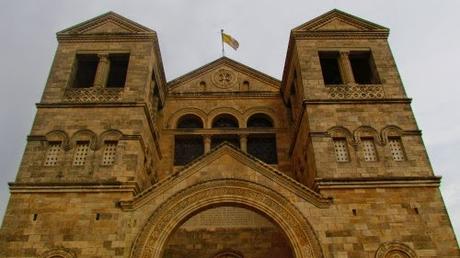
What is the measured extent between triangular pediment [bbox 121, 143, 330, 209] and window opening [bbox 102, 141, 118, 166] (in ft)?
6.76

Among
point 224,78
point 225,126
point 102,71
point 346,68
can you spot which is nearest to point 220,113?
point 225,126

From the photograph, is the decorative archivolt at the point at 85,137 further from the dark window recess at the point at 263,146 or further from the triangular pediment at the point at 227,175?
the dark window recess at the point at 263,146

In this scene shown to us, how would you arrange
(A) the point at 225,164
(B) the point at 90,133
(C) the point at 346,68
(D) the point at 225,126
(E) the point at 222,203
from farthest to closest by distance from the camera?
1. (D) the point at 225,126
2. (C) the point at 346,68
3. (B) the point at 90,133
4. (A) the point at 225,164
5. (E) the point at 222,203

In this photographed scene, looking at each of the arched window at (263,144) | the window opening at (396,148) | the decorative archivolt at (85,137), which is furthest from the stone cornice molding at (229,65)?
the window opening at (396,148)

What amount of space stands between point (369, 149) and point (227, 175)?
18.8ft

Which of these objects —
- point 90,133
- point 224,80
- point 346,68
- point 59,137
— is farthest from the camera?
point 224,80

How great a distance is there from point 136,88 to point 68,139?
3545mm

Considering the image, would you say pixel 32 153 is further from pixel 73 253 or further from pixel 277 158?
pixel 277 158

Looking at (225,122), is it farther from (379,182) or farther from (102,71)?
(379,182)

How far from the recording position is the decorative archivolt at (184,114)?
21881 millimetres

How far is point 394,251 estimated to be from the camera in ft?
45.9

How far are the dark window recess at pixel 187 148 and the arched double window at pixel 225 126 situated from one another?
0.75 m

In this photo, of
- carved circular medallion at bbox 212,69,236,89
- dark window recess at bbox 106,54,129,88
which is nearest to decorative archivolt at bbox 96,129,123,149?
dark window recess at bbox 106,54,129,88

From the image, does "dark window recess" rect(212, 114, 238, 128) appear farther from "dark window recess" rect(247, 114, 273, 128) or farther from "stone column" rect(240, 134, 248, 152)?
"stone column" rect(240, 134, 248, 152)
